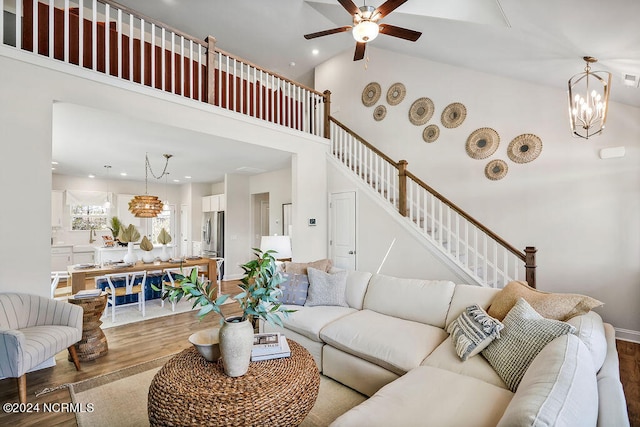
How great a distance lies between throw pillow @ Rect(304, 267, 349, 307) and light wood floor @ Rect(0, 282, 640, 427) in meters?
1.57

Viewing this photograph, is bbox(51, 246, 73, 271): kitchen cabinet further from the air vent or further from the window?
the air vent

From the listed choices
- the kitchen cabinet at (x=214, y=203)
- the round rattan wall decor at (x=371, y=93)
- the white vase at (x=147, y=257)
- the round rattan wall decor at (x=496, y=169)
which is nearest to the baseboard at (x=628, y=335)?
the round rattan wall decor at (x=496, y=169)

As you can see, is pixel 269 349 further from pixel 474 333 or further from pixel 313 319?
pixel 474 333

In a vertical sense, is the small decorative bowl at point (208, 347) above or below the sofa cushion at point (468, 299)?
below

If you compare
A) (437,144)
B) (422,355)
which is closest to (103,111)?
(422,355)

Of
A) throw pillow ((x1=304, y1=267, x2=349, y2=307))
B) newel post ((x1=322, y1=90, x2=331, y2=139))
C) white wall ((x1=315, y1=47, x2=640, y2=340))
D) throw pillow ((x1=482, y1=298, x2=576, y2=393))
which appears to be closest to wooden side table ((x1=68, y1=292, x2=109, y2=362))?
throw pillow ((x1=304, y1=267, x2=349, y2=307))

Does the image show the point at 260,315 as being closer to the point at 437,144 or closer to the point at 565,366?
the point at 565,366

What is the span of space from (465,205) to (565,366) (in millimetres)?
4089

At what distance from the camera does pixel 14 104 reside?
2.80 meters

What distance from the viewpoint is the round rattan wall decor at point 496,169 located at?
4.61m

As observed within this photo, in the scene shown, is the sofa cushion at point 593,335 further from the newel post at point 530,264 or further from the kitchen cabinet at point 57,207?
the kitchen cabinet at point 57,207

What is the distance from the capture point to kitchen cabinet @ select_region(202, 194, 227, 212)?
26.1ft

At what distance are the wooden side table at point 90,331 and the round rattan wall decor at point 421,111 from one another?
540 cm

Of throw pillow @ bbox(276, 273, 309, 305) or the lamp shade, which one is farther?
the lamp shade
